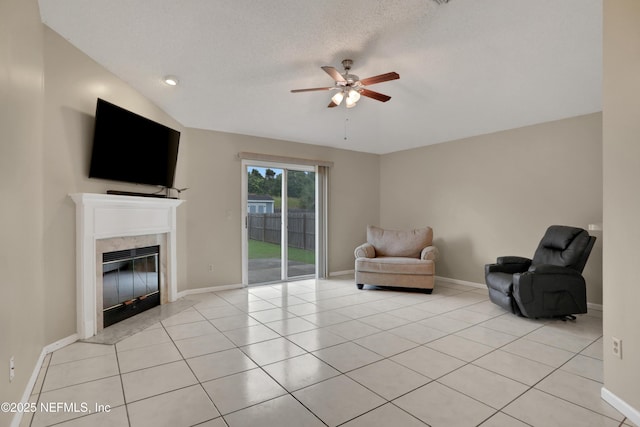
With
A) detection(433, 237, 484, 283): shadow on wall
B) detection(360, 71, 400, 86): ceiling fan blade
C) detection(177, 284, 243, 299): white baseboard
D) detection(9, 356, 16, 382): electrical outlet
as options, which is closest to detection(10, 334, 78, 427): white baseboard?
detection(9, 356, 16, 382): electrical outlet

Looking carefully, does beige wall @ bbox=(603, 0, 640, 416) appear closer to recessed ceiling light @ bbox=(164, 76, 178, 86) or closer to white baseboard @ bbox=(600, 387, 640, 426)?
white baseboard @ bbox=(600, 387, 640, 426)

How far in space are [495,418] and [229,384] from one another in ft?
5.76

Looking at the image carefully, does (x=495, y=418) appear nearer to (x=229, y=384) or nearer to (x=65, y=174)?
(x=229, y=384)

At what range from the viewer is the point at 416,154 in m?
6.36

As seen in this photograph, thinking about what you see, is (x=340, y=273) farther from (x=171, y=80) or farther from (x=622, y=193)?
(x=622, y=193)

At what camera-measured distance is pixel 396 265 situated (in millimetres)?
5086

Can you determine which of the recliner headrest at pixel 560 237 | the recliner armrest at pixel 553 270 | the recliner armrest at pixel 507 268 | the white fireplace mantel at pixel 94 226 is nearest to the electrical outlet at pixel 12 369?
the white fireplace mantel at pixel 94 226

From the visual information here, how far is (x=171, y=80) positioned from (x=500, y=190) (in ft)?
16.1

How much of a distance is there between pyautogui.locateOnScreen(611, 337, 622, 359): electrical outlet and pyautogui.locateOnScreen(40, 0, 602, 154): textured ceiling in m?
2.33

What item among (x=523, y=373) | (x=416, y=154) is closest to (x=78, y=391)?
(x=523, y=373)

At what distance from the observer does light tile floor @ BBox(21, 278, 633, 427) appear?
195 cm

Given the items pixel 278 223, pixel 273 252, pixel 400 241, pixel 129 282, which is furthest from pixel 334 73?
pixel 273 252

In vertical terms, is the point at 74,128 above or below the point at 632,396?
above

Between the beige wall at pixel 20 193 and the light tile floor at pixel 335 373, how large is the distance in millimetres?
403
